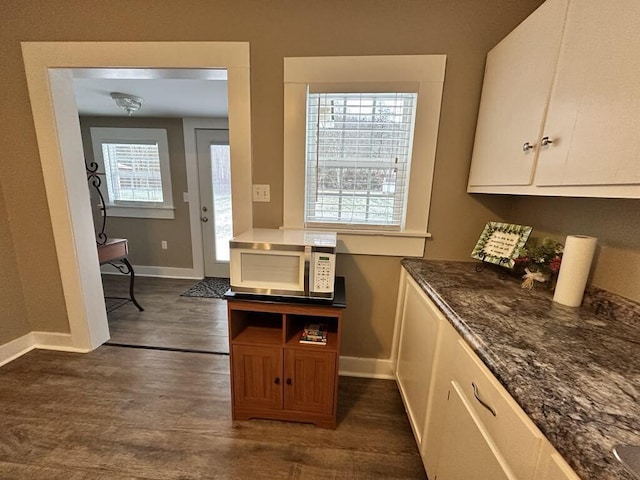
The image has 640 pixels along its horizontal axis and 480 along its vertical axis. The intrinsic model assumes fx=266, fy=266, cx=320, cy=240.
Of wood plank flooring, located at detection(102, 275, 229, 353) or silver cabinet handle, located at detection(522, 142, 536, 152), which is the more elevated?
silver cabinet handle, located at detection(522, 142, 536, 152)

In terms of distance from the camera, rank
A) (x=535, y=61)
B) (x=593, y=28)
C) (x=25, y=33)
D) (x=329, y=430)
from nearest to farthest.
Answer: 1. (x=593, y=28)
2. (x=535, y=61)
3. (x=329, y=430)
4. (x=25, y=33)

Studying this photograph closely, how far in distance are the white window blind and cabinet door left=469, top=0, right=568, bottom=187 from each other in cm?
366

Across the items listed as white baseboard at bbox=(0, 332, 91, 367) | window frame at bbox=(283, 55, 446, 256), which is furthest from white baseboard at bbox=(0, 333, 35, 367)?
window frame at bbox=(283, 55, 446, 256)

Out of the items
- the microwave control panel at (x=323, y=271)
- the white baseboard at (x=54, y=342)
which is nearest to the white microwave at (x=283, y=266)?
the microwave control panel at (x=323, y=271)

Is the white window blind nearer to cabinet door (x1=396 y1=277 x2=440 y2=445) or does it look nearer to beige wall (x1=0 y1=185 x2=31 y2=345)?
beige wall (x1=0 y1=185 x2=31 y2=345)

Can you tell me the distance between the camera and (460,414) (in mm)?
868

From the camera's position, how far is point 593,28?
0.81 m

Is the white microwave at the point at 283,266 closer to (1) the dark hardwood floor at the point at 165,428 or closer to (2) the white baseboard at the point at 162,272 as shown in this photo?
(1) the dark hardwood floor at the point at 165,428

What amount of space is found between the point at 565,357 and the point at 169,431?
1787mm

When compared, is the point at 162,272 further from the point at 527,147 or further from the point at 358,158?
the point at 527,147

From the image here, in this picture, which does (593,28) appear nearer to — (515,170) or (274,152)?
(515,170)

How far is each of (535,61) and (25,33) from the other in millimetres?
2790

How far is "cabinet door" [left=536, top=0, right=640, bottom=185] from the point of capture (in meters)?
0.71

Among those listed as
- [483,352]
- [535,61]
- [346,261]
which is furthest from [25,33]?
[483,352]
